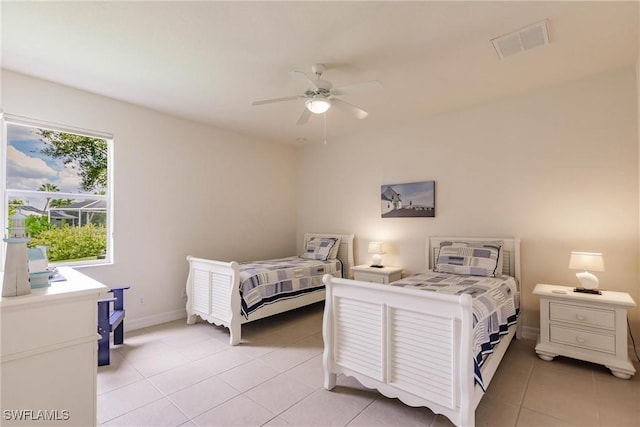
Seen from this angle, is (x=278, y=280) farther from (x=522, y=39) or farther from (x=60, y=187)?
(x=522, y=39)

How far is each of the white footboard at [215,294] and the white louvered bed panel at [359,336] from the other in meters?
1.34

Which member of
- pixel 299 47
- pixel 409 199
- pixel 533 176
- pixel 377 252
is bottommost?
pixel 377 252

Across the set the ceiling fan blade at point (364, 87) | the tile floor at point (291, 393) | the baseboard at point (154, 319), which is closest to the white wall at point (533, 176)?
the tile floor at point (291, 393)

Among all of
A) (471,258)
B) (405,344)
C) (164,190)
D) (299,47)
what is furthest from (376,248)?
(164,190)

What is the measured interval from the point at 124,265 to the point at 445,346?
3.47 meters

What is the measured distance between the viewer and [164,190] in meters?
3.90

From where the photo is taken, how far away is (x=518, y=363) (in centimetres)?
276

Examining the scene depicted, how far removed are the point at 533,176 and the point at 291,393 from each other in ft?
10.7

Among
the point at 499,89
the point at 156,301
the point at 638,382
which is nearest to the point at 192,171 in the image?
the point at 156,301

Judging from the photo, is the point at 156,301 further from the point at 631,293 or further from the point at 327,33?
the point at 631,293

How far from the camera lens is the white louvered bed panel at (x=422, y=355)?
179cm

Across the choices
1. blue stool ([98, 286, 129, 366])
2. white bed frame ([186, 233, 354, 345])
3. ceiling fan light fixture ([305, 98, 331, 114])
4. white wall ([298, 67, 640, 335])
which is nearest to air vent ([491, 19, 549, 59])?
white wall ([298, 67, 640, 335])

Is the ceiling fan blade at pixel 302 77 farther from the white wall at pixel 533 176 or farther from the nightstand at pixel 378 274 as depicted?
the nightstand at pixel 378 274

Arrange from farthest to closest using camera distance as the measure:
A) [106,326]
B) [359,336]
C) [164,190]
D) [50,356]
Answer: [164,190] < [106,326] < [359,336] < [50,356]
